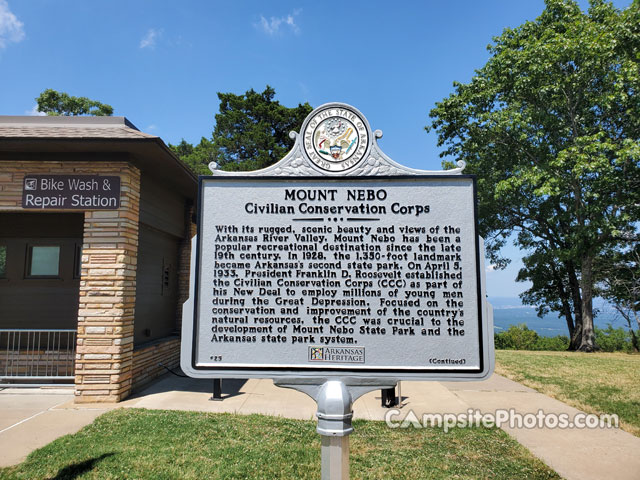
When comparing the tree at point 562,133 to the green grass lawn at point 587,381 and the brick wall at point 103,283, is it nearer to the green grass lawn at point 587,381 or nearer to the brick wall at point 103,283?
the green grass lawn at point 587,381

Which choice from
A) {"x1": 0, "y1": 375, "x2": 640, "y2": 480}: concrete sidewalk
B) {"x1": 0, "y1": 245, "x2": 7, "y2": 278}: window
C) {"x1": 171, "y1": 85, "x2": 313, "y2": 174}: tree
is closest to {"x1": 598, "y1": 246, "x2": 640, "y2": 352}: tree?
→ {"x1": 0, "y1": 375, "x2": 640, "y2": 480}: concrete sidewalk

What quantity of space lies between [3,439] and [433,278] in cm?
578

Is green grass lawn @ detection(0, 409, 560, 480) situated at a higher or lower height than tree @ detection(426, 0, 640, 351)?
lower

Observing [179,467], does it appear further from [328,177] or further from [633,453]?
[633,453]

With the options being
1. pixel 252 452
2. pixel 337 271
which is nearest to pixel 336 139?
pixel 337 271

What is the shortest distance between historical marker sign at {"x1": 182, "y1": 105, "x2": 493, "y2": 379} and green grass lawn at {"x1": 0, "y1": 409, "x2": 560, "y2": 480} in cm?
181

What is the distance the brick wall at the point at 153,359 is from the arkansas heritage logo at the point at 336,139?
251 inches

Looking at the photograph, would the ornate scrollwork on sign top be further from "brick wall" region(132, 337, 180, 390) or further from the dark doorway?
the dark doorway

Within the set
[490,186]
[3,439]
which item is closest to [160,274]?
[3,439]

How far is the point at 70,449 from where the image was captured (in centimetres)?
488

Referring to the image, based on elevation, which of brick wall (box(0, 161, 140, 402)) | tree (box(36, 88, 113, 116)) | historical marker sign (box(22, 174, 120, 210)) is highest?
tree (box(36, 88, 113, 116))

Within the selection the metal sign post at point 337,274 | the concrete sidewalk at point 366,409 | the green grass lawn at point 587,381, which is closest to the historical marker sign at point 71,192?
the concrete sidewalk at point 366,409

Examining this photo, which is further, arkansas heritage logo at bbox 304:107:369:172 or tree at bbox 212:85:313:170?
tree at bbox 212:85:313:170

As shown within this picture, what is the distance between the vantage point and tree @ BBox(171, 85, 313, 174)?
85.8 ft
